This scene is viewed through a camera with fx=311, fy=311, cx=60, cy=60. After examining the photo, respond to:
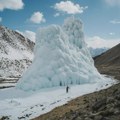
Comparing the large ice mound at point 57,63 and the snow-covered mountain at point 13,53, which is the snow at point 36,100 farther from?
the snow-covered mountain at point 13,53

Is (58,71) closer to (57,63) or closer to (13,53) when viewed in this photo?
(57,63)

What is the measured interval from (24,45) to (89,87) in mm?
107625

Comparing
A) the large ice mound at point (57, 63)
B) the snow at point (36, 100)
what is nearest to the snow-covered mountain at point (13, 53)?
the large ice mound at point (57, 63)

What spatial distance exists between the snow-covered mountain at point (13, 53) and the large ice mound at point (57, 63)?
53504 mm

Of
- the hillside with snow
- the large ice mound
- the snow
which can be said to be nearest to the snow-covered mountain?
the hillside with snow

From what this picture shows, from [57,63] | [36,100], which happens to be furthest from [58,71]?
[36,100]

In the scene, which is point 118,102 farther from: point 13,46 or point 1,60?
point 13,46

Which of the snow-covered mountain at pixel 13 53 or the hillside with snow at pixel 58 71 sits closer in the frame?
the hillside with snow at pixel 58 71

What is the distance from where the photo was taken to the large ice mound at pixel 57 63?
6209 cm

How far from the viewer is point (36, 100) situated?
49.0 metres

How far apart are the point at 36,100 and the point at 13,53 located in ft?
331

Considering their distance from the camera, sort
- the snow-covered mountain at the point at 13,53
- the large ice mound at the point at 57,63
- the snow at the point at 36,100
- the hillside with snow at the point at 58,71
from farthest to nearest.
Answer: the snow-covered mountain at the point at 13,53 → the large ice mound at the point at 57,63 → the hillside with snow at the point at 58,71 → the snow at the point at 36,100

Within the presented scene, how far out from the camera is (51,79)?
62938mm

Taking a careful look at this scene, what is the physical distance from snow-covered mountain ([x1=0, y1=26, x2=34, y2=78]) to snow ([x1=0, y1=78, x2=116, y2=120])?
6285 cm
